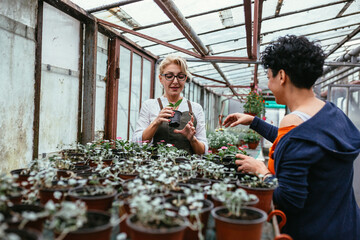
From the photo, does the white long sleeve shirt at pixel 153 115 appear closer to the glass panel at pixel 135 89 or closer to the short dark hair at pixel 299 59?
the short dark hair at pixel 299 59

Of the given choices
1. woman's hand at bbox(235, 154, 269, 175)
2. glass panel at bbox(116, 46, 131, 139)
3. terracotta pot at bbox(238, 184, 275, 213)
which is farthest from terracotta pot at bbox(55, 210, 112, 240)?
glass panel at bbox(116, 46, 131, 139)

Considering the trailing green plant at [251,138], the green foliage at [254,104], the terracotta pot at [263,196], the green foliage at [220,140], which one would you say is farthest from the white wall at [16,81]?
the green foliage at [254,104]

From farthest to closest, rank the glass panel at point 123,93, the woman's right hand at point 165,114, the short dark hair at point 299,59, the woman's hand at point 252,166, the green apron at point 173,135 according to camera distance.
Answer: the glass panel at point 123,93
the green apron at point 173,135
the woman's right hand at point 165,114
the woman's hand at point 252,166
the short dark hair at point 299,59

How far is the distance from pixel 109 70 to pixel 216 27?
161 centimetres

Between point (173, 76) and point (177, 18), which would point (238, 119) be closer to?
point (173, 76)

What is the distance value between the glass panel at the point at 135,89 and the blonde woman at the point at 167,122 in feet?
6.24

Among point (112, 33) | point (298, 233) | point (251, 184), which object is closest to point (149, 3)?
point (112, 33)

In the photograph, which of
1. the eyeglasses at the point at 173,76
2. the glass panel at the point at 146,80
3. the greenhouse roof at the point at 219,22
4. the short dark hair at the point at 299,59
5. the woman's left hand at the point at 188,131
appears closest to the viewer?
the short dark hair at the point at 299,59

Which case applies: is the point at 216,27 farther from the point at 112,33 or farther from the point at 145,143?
the point at 145,143

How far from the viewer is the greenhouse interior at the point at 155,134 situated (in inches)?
38.6

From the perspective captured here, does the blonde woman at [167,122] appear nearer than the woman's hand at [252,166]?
No

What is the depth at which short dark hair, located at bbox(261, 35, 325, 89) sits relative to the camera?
56.7 inches

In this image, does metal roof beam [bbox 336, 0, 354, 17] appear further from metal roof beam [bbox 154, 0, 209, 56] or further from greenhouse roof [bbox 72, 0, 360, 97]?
metal roof beam [bbox 154, 0, 209, 56]

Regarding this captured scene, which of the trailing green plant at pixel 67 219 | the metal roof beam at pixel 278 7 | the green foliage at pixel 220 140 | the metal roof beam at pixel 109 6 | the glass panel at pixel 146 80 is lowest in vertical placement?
the green foliage at pixel 220 140
